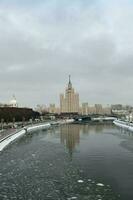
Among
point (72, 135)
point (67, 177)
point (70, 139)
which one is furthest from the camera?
point (72, 135)

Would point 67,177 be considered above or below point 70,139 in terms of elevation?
below

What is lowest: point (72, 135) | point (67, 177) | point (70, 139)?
point (67, 177)

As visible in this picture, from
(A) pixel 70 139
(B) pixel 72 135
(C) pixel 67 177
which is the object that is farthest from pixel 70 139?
(C) pixel 67 177

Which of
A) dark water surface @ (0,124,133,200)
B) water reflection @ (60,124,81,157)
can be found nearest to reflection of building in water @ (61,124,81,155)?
water reflection @ (60,124,81,157)

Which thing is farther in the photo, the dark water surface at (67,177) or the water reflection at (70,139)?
the water reflection at (70,139)

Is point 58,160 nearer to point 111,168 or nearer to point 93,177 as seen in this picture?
point 111,168

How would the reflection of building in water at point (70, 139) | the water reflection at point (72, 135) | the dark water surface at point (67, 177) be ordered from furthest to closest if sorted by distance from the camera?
the water reflection at point (72, 135) < the reflection of building in water at point (70, 139) < the dark water surface at point (67, 177)

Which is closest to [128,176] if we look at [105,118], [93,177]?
[93,177]

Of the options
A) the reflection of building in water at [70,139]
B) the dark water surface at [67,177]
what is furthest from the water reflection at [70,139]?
the dark water surface at [67,177]

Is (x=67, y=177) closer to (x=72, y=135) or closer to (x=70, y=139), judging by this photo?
(x=70, y=139)

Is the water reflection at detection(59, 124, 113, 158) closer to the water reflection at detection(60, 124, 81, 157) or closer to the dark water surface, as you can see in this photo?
the water reflection at detection(60, 124, 81, 157)

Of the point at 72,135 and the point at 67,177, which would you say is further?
the point at 72,135

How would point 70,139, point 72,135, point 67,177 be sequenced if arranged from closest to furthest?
1. point 67,177
2. point 70,139
3. point 72,135

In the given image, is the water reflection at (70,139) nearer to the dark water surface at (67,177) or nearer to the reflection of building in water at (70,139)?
the reflection of building in water at (70,139)
